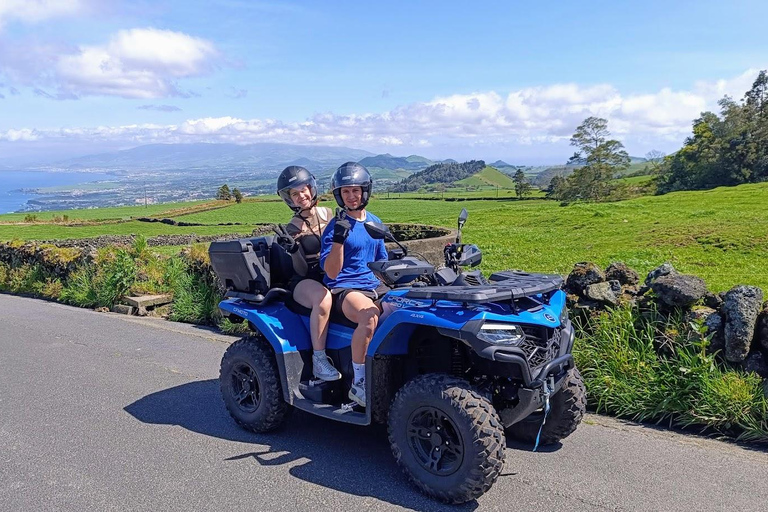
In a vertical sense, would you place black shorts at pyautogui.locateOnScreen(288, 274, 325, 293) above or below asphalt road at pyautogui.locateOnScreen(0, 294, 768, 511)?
above

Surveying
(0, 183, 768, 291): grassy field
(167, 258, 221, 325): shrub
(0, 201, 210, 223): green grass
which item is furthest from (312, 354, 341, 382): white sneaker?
(0, 201, 210, 223): green grass

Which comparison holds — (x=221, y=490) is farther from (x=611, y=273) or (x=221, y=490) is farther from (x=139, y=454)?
(x=611, y=273)

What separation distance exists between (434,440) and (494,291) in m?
1.03

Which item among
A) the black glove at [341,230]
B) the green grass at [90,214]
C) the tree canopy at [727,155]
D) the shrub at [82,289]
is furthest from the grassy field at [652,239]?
the green grass at [90,214]

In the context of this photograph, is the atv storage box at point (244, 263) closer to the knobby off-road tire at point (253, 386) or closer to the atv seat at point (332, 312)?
the atv seat at point (332, 312)

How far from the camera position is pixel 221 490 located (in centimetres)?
398

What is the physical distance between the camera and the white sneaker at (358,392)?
4266 millimetres

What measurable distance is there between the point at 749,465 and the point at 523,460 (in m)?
1.49

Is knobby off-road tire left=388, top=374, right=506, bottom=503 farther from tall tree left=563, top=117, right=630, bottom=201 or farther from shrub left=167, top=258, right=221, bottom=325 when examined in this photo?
tall tree left=563, top=117, right=630, bottom=201

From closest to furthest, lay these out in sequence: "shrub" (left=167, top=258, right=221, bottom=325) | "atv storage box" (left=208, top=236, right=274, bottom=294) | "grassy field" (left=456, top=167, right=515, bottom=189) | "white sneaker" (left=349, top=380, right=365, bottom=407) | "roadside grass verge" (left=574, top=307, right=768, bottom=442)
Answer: "white sneaker" (left=349, top=380, right=365, bottom=407)
"roadside grass verge" (left=574, top=307, right=768, bottom=442)
"atv storage box" (left=208, top=236, right=274, bottom=294)
"shrub" (left=167, top=258, right=221, bottom=325)
"grassy field" (left=456, top=167, right=515, bottom=189)

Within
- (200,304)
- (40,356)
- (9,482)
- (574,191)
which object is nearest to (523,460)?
(9,482)

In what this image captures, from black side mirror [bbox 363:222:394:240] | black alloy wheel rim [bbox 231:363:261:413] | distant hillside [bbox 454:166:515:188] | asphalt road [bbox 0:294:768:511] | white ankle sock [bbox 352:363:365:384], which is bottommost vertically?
asphalt road [bbox 0:294:768:511]

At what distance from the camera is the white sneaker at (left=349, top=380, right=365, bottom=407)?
168 inches

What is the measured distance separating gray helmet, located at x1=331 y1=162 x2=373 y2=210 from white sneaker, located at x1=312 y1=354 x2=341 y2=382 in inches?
45.9
